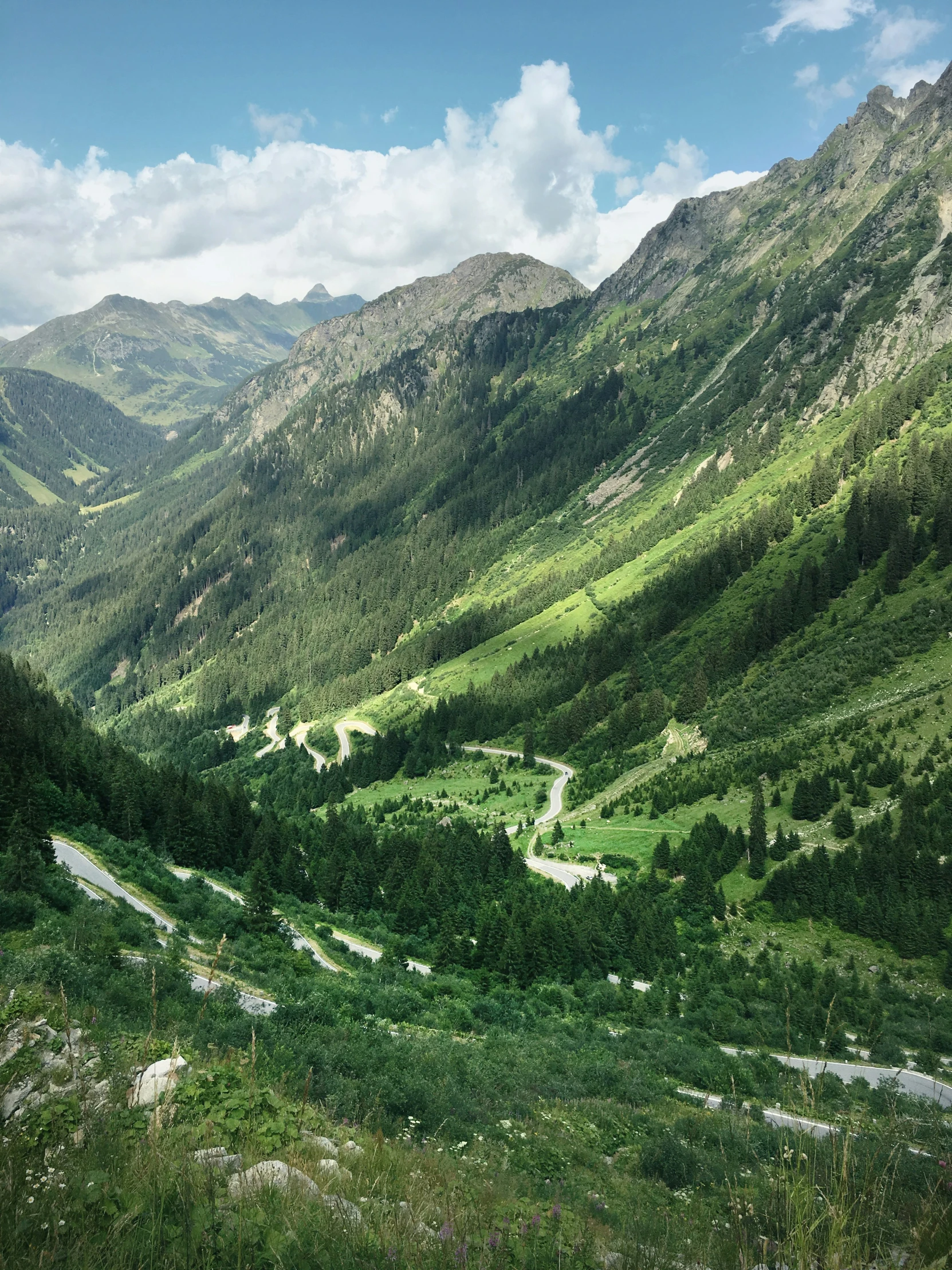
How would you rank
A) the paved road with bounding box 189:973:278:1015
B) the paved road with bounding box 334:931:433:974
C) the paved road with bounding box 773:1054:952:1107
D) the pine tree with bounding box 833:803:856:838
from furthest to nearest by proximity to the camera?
the pine tree with bounding box 833:803:856:838 → the paved road with bounding box 334:931:433:974 → the paved road with bounding box 773:1054:952:1107 → the paved road with bounding box 189:973:278:1015

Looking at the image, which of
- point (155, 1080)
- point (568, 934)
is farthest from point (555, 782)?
point (155, 1080)

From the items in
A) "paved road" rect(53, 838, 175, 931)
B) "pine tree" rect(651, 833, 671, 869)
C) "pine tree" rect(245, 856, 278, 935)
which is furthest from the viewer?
"pine tree" rect(651, 833, 671, 869)

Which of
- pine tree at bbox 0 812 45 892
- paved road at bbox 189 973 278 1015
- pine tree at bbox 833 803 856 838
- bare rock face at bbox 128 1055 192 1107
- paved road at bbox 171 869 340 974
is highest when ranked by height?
bare rock face at bbox 128 1055 192 1107

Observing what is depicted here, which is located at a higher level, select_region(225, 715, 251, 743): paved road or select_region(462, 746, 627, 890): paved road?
select_region(225, 715, 251, 743): paved road

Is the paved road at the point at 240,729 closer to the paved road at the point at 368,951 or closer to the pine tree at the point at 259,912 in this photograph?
the paved road at the point at 368,951

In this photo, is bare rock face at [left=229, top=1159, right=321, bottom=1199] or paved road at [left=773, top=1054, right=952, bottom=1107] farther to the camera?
paved road at [left=773, top=1054, right=952, bottom=1107]

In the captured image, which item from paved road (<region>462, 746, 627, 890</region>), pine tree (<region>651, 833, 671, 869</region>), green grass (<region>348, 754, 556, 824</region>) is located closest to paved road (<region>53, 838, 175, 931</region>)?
paved road (<region>462, 746, 627, 890</region>)

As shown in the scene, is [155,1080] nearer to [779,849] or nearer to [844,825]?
[779,849]

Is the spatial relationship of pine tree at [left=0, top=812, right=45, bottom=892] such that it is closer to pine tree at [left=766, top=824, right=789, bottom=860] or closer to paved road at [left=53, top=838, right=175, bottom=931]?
paved road at [left=53, top=838, right=175, bottom=931]
